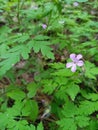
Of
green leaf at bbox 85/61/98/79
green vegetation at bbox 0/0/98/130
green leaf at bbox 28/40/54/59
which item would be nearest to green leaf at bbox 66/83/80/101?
green vegetation at bbox 0/0/98/130

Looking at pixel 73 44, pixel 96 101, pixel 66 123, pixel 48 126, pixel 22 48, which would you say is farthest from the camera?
pixel 73 44

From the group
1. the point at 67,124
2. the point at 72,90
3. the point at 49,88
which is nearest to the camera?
the point at 67,124

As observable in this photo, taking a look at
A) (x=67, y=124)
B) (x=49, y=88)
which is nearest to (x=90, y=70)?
(x=49, y=88)

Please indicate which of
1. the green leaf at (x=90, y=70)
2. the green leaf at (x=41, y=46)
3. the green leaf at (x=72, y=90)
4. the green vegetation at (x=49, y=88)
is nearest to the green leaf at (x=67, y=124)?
the green vegetation at (x=49, y=88)

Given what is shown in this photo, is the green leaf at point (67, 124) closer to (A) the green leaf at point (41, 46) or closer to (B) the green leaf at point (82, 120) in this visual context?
(B) the green leaf at point (82, 120)

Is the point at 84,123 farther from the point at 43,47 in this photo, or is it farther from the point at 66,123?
the point at 43,47

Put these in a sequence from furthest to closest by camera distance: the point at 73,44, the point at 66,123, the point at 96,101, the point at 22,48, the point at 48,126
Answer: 1. the point at 73,44
2. the point at 48,126
3. the point at 22,48
4. the point at 96,101
5. the point at 66,123

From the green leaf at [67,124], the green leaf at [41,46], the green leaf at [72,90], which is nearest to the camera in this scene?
the green leaf at [67,124]

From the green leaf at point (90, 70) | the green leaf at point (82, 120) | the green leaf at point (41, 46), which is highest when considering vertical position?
the green leaf at point (41, 46)

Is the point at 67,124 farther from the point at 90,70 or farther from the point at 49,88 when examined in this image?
the point at 90,70

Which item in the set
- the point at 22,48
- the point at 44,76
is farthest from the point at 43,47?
the point at 44,76

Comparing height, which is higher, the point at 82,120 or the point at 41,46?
the point at 41,46
